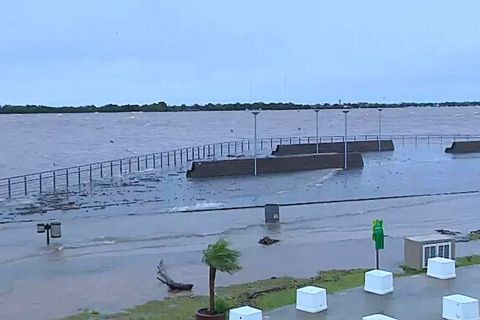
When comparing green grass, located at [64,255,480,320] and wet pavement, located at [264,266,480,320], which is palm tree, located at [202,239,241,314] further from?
green grass, located at [64,255,480,320]

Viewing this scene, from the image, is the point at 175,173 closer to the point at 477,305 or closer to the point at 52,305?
the point at 52,305

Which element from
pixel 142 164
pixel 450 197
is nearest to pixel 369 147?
pixel 142 164

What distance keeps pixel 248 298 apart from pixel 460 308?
4073mm

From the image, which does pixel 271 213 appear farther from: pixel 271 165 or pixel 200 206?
pixel 271 165

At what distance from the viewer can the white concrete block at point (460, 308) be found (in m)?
10.2

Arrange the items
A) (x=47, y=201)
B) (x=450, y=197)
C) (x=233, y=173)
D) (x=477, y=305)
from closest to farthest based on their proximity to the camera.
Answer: (x=477, y=305) < (x=450, y=197) < (x=47, y=201) < (x=233, y=173)

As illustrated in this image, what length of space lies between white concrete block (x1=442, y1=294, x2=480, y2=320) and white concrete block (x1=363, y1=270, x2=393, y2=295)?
5.76ft

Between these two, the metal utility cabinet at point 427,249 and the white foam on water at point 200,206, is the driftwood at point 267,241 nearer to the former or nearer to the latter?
the metal utility cabinet at point 427,249

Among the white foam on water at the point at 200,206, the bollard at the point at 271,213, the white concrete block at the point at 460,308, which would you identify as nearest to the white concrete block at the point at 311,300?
the white concrete block at the point at 460,308

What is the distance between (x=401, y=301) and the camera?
11633 mm

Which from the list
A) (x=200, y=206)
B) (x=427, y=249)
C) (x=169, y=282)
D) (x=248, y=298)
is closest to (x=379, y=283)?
(x=248, y=298)

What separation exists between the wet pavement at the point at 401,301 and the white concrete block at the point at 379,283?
0.36 feet

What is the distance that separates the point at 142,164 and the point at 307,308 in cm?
4928

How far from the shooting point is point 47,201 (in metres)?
35.5
